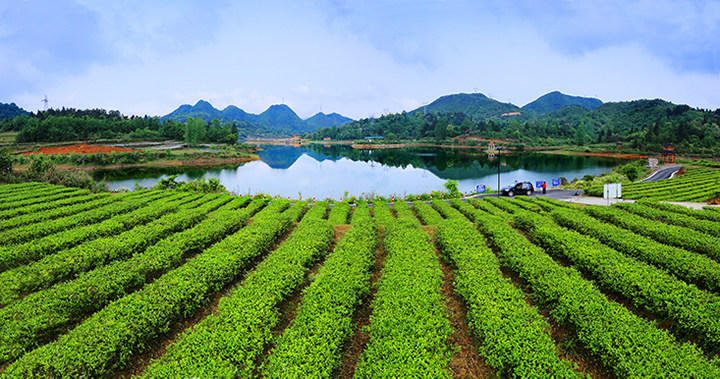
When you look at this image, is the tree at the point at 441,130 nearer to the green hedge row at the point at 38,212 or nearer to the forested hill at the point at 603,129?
the forested hill at the point at 603,129

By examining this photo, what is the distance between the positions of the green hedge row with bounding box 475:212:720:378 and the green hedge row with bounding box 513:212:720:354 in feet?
1.65

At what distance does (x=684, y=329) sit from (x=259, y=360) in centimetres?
841

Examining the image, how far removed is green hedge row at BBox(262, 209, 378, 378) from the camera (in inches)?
195

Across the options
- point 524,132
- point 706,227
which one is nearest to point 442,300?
point 706,227

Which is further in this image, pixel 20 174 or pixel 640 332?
pixel 20 174

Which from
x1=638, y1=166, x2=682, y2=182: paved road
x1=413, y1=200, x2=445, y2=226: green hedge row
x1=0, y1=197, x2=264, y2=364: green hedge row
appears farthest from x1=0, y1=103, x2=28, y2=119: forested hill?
x1=638, y1=166, x2=682, y2=182: paved road

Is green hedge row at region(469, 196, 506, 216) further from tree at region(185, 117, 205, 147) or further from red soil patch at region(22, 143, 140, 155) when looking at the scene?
tree at region(185, 117, 205, 147)

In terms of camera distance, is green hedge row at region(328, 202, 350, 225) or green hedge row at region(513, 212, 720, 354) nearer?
green hedge row at region(513, 212, 720, 354)

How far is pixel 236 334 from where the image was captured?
559cm

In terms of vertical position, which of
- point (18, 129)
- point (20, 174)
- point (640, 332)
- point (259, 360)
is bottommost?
point (259, 360)

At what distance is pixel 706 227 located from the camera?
1157 centimetres

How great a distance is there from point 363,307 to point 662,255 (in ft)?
28.8

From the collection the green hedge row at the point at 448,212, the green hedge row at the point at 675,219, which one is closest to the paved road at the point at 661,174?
the green hedge row at the point at 675,219

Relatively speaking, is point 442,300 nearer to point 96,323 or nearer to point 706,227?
point 96,323
